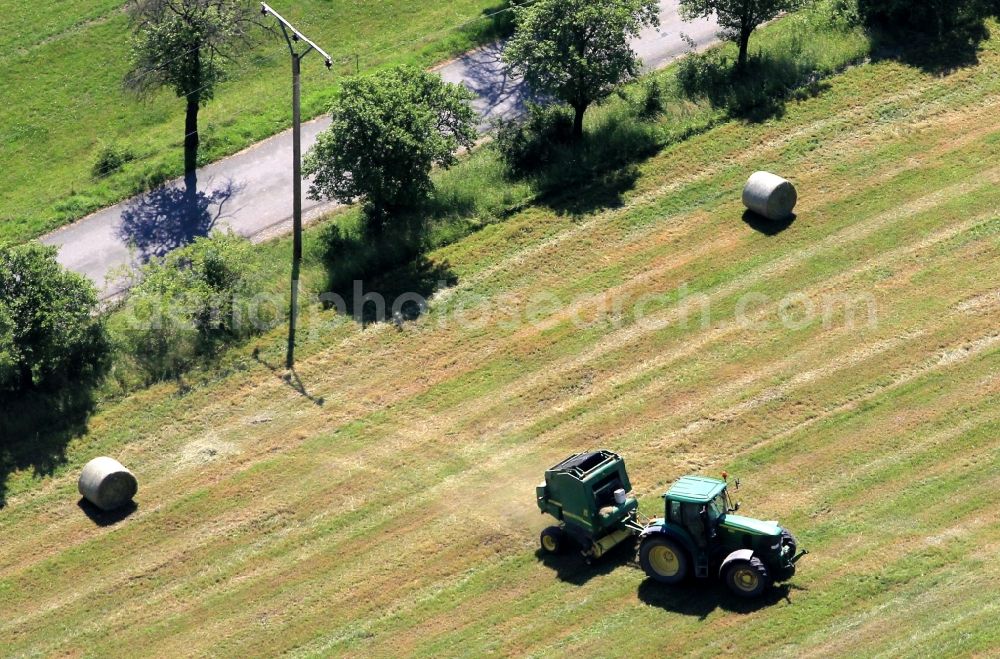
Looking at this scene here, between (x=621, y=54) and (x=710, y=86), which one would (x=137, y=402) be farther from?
(x=710, y=86)

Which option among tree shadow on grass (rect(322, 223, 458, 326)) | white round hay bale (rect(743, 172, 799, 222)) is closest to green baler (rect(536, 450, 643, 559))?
tree shadow on grass (rect(322, 223, 458, 326))

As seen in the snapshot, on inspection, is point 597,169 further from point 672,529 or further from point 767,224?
point 672,529

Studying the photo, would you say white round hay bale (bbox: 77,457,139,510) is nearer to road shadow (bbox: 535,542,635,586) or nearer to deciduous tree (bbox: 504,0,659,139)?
road shadow (bbox: 535,542,635,586)

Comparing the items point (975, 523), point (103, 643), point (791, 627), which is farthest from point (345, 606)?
point (975, 523)

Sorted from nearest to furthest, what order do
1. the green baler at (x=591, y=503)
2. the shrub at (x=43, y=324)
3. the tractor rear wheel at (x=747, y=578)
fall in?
the tractor rear wheel at (x=747, y=578), the green baler at (x=591, y=503), the shrub at (x=43, y=324)

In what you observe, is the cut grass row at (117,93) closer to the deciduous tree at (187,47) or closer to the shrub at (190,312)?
the deciduous tree at (187,47)

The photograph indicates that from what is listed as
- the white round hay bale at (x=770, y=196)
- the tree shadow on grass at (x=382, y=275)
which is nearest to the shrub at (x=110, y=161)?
the tree shadow on grass at (x=382, y=275)

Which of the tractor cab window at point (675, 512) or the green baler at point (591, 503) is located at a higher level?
the tractor cab window at point (675, 512)
